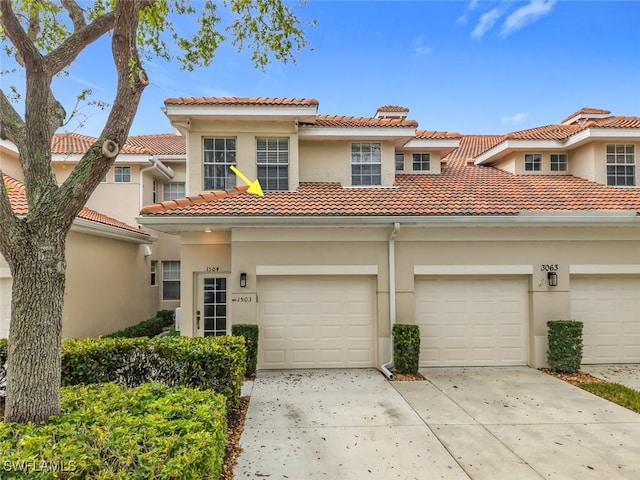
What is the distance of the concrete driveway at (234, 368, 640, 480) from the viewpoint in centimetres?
443

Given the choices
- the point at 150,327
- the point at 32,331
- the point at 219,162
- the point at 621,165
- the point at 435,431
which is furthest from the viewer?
the point at 150,327

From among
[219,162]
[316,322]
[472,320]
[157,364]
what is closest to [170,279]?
[219,162]

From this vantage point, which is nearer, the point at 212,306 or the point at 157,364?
the point at 157,364

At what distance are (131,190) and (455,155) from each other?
1327 cm

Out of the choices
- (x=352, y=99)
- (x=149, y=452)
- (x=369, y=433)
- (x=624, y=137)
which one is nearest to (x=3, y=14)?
(x=149, y=452)

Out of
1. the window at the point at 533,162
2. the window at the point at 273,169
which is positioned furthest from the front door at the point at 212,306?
the window at the point at 533,162

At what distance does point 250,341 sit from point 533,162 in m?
11.0

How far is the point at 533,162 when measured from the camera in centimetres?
1291

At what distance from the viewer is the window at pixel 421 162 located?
41.0ft

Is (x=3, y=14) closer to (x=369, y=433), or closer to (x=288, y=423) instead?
(x=288, y=423)

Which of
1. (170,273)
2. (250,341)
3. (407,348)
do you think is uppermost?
(170,273)

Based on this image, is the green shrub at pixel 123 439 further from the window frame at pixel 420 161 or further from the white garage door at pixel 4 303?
the window frame at pixel 420 161

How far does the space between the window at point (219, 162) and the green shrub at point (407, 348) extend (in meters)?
5.89

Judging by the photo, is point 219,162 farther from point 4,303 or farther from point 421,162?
point 421,162
